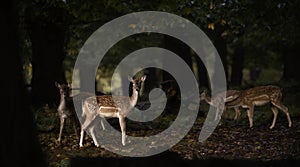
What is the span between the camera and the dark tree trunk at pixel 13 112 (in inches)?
265

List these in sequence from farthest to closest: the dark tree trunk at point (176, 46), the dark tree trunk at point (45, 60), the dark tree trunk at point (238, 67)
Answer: the dark tree trunk at point (238, 67), the dark tree trunk at point (176, 46), the dark tree trunk at point (45, 60)

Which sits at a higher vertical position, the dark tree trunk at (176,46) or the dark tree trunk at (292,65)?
the dark tree trunk at (176,46)

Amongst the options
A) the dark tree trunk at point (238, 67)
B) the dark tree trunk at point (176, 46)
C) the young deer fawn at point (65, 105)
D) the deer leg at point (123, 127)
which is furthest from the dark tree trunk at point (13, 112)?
the dark tree trunk at point (238, 67)

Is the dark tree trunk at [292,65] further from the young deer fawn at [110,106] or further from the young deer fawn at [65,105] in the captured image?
the young deer fawn at [65,105]

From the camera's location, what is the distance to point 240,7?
16.6 meters

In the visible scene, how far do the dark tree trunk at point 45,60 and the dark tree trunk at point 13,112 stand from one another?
1008cm

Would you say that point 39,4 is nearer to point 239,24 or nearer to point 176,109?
point 176,109

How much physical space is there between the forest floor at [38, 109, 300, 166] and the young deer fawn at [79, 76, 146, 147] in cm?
64

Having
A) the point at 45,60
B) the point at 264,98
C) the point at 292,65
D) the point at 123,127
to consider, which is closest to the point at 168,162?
the point at 123,127

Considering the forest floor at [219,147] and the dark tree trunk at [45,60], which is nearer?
the forest floor at [219,147]

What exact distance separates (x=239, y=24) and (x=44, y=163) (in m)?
11.6

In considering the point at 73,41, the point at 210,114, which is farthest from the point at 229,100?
the point at 73,41

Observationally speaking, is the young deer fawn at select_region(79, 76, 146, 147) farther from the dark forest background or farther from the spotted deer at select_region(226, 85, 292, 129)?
the spotted deer at select_region(226, 85, 292, 129)

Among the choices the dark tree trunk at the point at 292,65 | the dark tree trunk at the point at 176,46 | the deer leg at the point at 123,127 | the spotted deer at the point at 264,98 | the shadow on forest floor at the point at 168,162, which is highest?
the dark tree trunk at the point at 176,46
